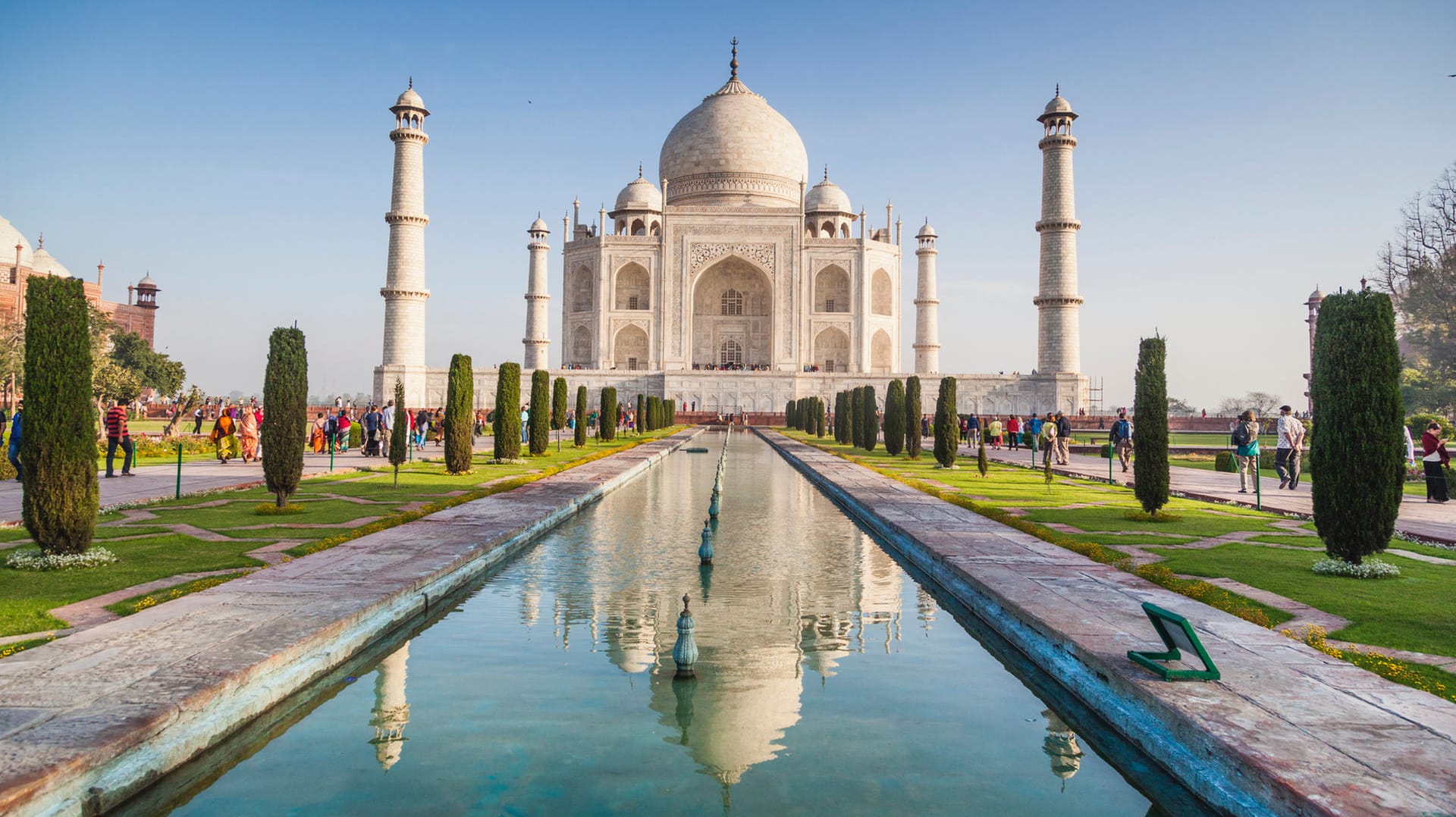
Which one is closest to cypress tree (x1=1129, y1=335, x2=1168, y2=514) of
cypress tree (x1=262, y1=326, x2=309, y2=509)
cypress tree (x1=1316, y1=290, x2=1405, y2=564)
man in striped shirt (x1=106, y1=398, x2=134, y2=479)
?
cypress tree (x1=1316, y1=290, x2=1405, y2=564)

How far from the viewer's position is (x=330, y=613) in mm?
3934

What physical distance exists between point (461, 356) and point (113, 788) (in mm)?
10554

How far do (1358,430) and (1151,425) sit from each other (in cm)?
266

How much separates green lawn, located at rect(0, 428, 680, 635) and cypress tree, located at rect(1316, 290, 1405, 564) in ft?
19.8

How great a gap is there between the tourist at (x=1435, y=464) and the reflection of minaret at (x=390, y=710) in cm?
844

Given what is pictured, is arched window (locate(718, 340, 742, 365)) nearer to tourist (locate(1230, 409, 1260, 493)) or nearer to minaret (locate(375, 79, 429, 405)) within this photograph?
minaret (locate(375, 79, 429, 405))

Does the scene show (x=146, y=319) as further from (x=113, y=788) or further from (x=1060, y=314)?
(x=113, y=788)

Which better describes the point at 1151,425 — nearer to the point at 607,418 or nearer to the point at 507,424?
the point at 507,424

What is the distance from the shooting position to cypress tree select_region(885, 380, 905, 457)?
56.7 feet

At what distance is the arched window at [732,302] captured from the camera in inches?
1660

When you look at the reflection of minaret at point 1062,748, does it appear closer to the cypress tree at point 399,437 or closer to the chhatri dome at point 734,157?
the cypress tree at point 399,437

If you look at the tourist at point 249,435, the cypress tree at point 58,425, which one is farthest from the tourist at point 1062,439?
the cypress tree at point 58,425

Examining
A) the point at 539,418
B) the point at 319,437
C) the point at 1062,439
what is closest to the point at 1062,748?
the point at 1062,439

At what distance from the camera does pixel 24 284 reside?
107 feet
